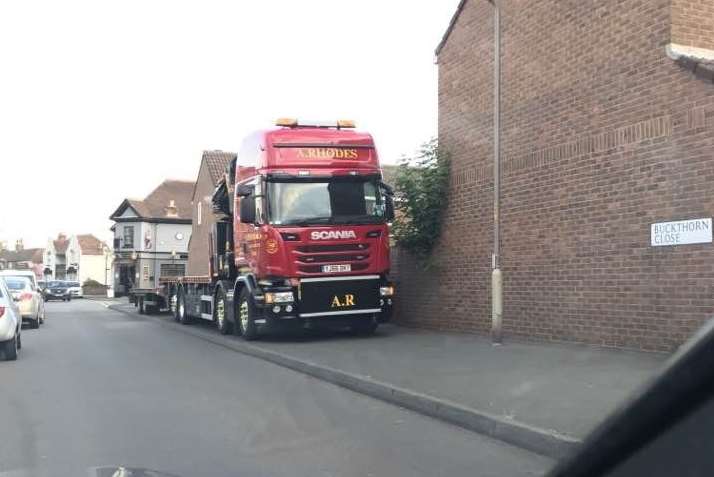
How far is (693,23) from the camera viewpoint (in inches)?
395

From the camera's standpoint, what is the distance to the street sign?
30.4 ft

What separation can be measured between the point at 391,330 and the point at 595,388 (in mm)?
8451

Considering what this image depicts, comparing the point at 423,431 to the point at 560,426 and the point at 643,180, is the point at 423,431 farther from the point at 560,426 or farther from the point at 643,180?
the point at 643,180

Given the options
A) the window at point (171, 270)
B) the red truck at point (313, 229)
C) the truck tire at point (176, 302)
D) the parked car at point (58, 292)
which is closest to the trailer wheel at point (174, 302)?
the truck tire at point (176, 302)


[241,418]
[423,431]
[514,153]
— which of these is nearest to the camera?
[423,431]

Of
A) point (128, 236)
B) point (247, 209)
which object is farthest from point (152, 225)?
point (247, 209)

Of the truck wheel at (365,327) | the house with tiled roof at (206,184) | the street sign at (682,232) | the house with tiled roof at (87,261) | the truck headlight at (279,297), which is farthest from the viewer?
the house with tiled roof at (87,261)

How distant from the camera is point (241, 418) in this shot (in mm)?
7438

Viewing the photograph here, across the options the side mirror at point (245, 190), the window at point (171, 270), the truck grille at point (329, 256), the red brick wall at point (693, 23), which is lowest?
the window at point (171, 270)

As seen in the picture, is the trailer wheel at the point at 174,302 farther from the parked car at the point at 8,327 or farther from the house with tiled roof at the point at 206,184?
the parked car at the point at 8,327

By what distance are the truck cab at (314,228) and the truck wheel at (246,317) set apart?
0.02 meters

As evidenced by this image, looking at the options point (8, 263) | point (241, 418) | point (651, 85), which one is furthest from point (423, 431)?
point (8, 263)

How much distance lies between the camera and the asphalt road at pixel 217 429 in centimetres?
561

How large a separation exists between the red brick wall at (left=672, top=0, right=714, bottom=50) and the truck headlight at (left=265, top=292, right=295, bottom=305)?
25.2 ft
